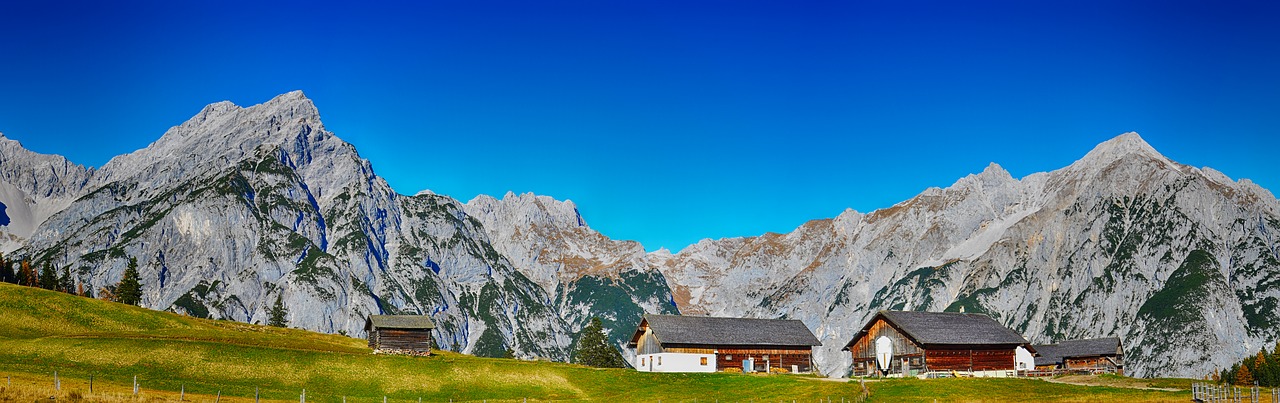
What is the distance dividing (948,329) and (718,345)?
83.3 ft

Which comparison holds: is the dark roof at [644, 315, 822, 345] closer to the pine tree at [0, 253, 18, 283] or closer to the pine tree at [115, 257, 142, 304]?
the pine tree at [115, 257, 142, 304]

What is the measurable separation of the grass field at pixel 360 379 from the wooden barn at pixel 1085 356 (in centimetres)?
5310

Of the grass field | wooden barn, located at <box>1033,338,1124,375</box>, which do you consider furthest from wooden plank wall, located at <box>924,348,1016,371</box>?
the grass field

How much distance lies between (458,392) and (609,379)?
1593cm

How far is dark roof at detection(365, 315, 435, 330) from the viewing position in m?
123

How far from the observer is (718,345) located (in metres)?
110

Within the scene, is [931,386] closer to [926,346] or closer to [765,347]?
[926,346]

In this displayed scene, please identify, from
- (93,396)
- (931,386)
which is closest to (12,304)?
(93,396)

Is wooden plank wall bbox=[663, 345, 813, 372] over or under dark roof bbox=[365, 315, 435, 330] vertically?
under

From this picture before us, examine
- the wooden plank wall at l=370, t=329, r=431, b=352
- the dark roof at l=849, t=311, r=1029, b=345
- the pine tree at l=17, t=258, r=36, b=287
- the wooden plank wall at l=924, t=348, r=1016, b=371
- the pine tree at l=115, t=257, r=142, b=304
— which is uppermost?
the pine tree at l=17, t=258, r=36, b=287

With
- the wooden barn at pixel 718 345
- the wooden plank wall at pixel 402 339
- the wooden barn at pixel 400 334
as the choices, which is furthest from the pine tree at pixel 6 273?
the wooden barn at pixel 718 345

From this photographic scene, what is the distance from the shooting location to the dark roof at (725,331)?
10975cm

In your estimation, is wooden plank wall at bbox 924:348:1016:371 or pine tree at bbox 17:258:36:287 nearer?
wooden plank wall at bbox 924:348:1016:371

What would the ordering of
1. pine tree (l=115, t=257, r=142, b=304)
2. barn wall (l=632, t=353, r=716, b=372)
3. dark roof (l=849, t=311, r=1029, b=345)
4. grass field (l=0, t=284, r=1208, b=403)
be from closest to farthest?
grass field (l=0, t=284, r=1208, b=403), dark roof (l=849, t=311, r=1029, b=345), barn wall (l=632, t=353, r=716, b=372), pine tree (l=115, t=257, r=142, b=304)
